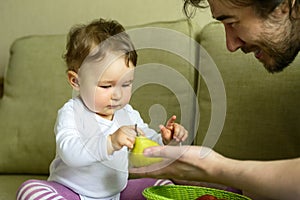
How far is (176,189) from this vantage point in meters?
1.25

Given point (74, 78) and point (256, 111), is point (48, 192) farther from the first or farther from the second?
point (256, 111)

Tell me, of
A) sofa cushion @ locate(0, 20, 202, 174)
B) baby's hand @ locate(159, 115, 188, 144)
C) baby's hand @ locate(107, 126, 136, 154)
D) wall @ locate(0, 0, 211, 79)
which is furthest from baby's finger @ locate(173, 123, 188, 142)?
wall @ locate(0, 0, 211, 79)

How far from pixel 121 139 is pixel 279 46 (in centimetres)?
39

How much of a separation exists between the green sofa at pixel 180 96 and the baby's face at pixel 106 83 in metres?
0.04

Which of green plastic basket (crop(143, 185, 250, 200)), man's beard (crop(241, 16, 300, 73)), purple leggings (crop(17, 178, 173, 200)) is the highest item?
man's beard (crop(241, 16, 300, 73))

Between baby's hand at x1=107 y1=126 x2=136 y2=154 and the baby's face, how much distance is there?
12 centimetres

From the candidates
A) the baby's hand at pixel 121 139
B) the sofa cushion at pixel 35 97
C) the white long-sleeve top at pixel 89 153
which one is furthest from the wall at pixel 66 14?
the baby's hand at pixel 121 139

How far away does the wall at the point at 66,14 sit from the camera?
1.92 meters

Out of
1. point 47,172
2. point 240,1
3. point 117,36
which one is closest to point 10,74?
point 47,172

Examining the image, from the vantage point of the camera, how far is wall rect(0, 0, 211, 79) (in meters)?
1.92

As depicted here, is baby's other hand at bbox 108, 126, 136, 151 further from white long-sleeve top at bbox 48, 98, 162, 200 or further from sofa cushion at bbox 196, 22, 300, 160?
sofa cushion at bbox 196, 22, 300, 160

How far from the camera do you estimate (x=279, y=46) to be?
3.79 ft

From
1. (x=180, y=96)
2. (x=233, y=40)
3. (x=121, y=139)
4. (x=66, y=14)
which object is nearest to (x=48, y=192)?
(x=121, y=139)

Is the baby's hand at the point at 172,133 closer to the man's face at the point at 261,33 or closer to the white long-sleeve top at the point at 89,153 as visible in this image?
the white long-sleeve top at the point at 89,153
